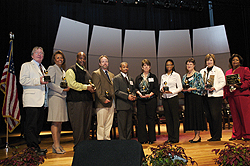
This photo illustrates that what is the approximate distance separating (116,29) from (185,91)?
420 centimetres

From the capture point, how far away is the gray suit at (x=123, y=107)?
12.9ft

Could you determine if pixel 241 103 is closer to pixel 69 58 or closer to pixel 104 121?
pixel 104 121

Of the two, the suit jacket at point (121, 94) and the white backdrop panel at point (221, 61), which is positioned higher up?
the white backdrop panel at point (221, 61)

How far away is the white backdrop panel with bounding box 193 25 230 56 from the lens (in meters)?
7.85

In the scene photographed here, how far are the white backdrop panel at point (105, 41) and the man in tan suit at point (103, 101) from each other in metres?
3.57

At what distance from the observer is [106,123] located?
3848 mm

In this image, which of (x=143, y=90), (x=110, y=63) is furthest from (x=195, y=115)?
(x=110, y=63)


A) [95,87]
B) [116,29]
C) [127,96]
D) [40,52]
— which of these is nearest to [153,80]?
[127,96]

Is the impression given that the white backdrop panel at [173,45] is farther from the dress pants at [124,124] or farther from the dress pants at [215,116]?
the dress pants at [124,124]

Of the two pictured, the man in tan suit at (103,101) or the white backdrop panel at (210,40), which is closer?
the man in tan suit at (103,101)

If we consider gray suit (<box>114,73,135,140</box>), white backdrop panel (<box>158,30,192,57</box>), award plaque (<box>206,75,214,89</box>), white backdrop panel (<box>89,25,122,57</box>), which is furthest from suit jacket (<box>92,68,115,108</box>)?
white backdrop panel (<box>158,30,192,57</box>)

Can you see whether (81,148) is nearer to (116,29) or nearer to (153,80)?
(153,80)

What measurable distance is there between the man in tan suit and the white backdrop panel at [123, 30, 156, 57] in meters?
3.98

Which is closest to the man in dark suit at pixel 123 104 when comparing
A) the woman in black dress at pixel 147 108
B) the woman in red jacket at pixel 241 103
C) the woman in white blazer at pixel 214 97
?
the woman in black dress at pixel 147 108
